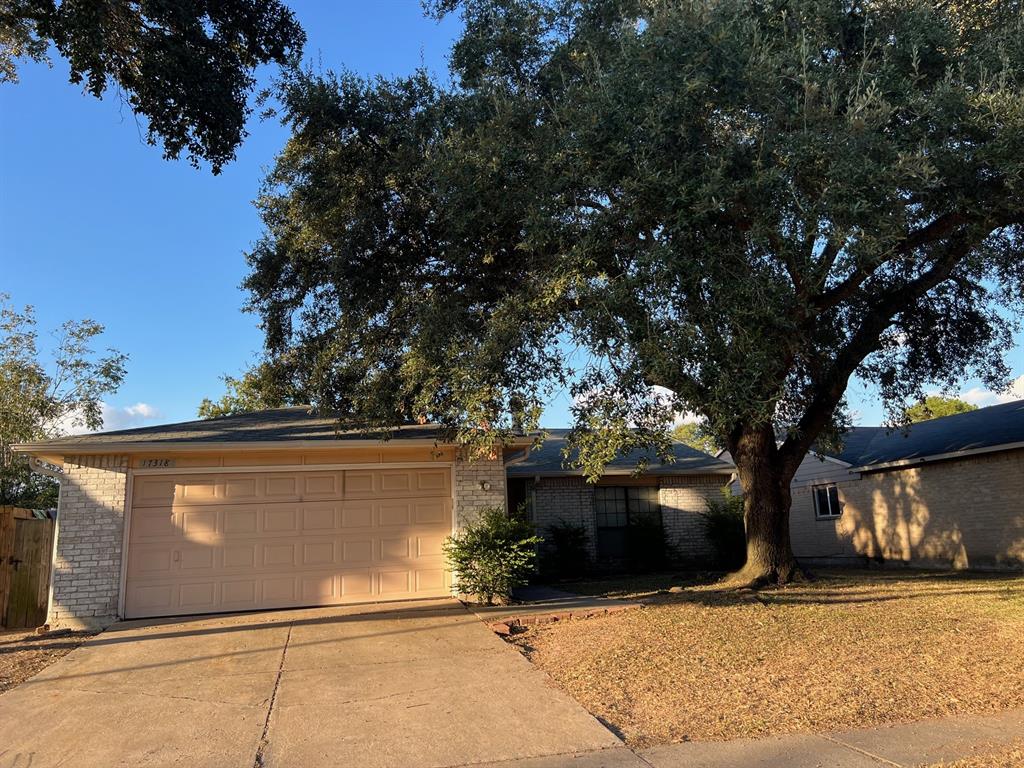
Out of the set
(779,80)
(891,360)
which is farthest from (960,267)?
(779,80)

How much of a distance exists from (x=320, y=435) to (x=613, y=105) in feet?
24.0

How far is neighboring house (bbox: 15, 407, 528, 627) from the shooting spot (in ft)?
37.6

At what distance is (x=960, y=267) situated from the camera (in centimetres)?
1278

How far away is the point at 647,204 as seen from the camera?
8789 millimetres

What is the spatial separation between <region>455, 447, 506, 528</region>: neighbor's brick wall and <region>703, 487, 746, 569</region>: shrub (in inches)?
305

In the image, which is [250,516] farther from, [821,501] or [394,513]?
[821,501]

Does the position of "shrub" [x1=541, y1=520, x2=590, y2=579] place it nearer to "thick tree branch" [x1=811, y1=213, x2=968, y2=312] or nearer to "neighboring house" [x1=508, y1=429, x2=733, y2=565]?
"neighboring house" [x1=508, y1=429, x2=733, y2=565]

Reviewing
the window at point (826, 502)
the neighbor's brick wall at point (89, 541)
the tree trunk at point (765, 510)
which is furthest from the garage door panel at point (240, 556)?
the window at point (826, 502)

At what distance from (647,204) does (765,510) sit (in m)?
6.67

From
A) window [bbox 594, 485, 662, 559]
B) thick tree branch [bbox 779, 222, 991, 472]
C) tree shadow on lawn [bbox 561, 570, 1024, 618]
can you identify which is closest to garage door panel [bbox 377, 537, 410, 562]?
tree shadow on lawn [bbox 561, 570, 1024, 618]

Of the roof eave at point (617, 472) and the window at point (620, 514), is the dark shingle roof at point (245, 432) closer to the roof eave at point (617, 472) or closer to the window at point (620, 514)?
the roof eave at point (617, 472)

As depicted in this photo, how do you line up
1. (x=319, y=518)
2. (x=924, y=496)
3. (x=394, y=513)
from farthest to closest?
(x=924, y=496), (x=394, y=513), (x=319, y=518)

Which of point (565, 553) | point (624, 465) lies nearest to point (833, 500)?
point (624, 465)

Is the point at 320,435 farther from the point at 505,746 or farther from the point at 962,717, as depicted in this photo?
the point at 962,717
